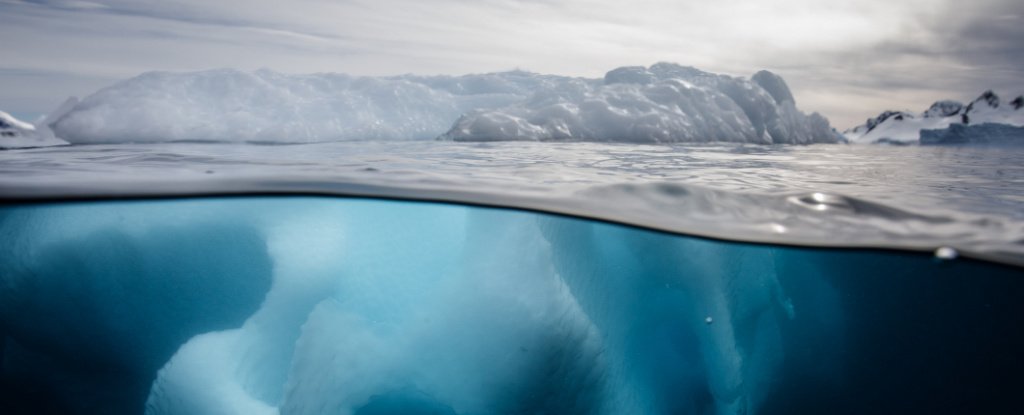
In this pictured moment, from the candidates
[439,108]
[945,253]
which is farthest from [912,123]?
[945,253]

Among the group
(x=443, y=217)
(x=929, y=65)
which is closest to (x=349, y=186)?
(x=443, y=217)

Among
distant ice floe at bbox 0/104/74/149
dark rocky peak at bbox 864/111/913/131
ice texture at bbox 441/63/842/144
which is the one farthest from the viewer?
dark rocky peak at bbox 864/111/913/131

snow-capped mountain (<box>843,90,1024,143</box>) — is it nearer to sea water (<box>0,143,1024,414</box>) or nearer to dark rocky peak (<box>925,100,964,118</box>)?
dark rocky peak (<box>925,100,964,118</box>)

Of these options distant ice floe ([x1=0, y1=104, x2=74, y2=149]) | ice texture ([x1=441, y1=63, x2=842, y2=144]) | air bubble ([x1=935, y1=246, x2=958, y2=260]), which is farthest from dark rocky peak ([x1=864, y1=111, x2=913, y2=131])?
distant ice floe ([x1=0, y1=104, x2=74, y2=149])

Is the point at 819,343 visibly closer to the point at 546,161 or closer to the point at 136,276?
the point at 546,161

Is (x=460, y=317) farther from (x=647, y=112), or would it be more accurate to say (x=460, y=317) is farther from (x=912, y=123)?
(x=912, y=123)

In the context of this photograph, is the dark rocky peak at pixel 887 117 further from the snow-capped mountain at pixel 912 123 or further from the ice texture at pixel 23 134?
the ice texture at pixel 23 134

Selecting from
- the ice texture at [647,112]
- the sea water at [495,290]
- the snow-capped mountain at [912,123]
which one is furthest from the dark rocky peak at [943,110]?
the sea water at [495,290]
